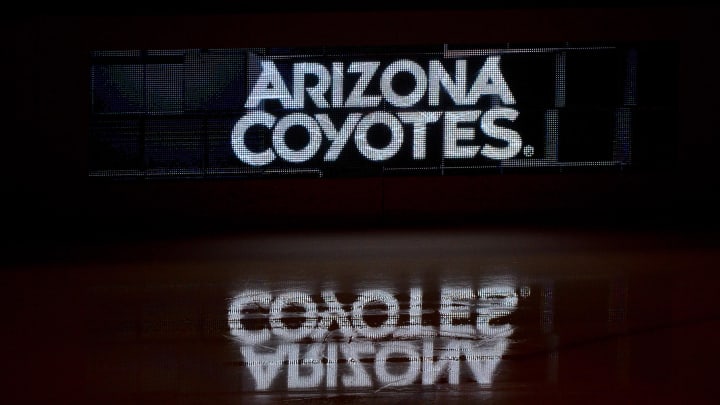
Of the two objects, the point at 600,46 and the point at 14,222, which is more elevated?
the point at 600,46

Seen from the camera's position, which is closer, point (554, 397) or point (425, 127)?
point (554, 397)

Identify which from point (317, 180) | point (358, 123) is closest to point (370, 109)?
point (358, 123)

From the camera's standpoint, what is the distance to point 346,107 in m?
13.6

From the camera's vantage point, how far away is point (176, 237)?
12.9 metres

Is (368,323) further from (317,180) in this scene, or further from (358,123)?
(358,123)

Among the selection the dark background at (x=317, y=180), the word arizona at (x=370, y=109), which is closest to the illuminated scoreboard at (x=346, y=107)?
the word arizona at (x=370, y=109)

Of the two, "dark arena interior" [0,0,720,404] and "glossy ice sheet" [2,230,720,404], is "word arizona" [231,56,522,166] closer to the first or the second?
"dark arena interior" [0,0,720,404]

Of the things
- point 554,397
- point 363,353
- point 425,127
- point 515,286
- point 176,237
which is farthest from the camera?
point 425,127

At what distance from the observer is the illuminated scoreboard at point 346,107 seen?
44.5ft

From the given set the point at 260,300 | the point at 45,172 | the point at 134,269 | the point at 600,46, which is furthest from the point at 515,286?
the point at 45,172

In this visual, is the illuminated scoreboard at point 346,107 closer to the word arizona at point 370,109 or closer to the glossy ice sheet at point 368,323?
the word arizona at point 370,109

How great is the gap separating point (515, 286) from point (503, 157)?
5406mm

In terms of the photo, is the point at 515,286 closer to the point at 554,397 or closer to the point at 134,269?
the point at 554,397

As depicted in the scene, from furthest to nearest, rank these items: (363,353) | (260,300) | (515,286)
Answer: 1. (515,286)
2. (260,300)
3. (363,353)
